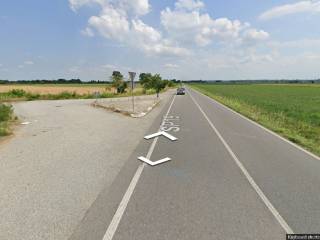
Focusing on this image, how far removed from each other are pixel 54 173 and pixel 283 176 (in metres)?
5.03

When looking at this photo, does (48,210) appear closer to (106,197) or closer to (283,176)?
(106,197)

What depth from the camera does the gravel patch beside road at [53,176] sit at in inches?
136

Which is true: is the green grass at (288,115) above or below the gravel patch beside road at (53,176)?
below

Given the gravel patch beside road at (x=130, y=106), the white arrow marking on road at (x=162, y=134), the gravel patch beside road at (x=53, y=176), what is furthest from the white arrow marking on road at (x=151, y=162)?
the gravel patch beside road at (x=130, y=106)

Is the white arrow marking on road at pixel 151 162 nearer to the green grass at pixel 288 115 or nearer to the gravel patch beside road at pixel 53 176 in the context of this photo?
the gravel patch beside road at pixel 53 176

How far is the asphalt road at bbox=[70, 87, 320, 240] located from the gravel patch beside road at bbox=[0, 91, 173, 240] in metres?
0.31

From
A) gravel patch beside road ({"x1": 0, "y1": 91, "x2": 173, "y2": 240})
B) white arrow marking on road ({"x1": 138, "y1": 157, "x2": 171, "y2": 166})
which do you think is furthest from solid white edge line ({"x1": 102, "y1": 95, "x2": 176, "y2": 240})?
gravel patch beside road ({"x1": 0, "y1": 91, "x2": 173, "y2": 240})

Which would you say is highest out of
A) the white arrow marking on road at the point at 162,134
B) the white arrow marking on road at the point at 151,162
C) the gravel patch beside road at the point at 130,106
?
A: the white arrow marking on road at the point at 151,162

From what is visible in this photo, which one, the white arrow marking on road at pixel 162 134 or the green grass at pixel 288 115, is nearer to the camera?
the white arrow marking on road at pixel 162 134

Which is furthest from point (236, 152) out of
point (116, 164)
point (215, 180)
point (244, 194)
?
point (116, 164)

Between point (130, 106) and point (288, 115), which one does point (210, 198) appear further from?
point (130, 106)

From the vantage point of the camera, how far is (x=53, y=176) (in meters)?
5.29

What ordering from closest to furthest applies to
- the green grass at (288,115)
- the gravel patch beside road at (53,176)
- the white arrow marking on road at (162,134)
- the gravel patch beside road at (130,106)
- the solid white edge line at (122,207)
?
the solid white edge line at (122,207), the gravel patch beside road at (53,176), the white arrow marking on road at (162,134), the green grass at (288,115), the gravel patch beside road at (130,106)

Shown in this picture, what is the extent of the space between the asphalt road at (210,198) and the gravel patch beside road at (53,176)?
1.01 ft
